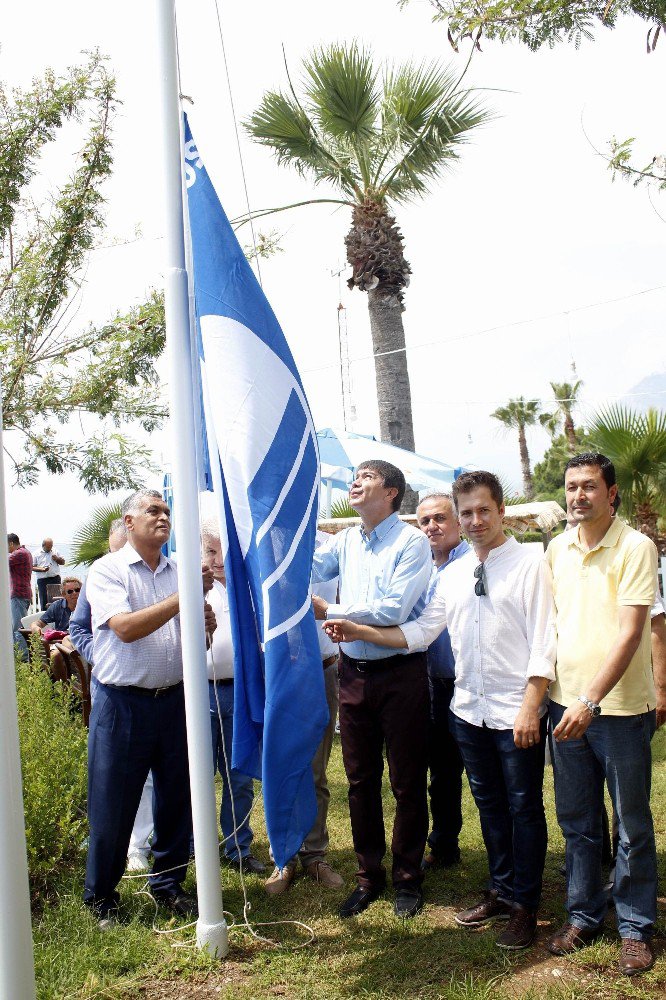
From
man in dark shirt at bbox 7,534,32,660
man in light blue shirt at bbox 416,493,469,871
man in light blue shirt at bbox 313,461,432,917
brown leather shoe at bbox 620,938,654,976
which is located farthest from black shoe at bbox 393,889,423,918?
man in dark shirt at bbox 7,534,32,660

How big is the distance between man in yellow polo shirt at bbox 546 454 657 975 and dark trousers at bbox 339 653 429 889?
Result: 0.74 metres

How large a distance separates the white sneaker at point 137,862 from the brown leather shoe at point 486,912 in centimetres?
190

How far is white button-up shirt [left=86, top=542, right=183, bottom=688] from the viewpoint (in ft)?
14.2

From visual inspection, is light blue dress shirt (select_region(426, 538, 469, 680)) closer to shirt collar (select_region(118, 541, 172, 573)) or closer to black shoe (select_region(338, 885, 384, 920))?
black shoe (select_region(338, 885, 384, 920))

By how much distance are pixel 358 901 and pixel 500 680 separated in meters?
1.36

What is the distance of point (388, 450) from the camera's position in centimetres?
1089

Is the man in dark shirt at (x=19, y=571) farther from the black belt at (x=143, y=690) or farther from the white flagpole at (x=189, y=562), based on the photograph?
the white flagpole at (x=189, y=562)

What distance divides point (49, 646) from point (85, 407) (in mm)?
2232

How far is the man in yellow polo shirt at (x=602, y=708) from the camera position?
3609mm

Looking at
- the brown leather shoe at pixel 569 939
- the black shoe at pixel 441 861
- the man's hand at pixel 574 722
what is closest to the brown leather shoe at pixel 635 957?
the brown leather shoe at pixel 569 939

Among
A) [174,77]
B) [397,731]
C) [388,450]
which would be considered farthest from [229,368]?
[388,450]

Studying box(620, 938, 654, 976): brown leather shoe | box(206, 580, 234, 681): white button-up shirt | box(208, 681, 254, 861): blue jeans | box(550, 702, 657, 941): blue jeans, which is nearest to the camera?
box(620, 938, 654, 976): brown leather shoe

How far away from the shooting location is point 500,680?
405 cm

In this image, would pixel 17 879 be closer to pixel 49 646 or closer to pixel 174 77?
pixel 174 77
